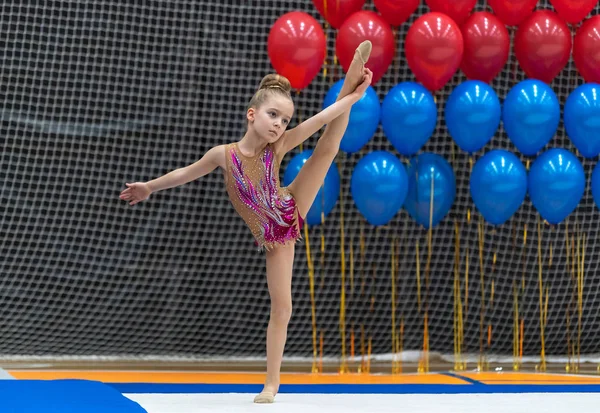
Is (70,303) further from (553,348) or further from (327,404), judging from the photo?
(553,348)

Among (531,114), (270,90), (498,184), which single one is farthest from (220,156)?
(531,114)

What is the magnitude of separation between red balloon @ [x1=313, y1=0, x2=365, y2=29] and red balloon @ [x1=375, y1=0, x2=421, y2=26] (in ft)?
0.31

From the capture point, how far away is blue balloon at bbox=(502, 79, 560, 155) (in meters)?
3.31

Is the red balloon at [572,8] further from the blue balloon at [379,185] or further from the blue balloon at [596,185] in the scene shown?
the blue balloon at [379,185]

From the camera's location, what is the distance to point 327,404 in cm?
268

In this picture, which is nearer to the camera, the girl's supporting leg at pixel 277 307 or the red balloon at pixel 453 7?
the girl's supporting leg at pixel 277 307

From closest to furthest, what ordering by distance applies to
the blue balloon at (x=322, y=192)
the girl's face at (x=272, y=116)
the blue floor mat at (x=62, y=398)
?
the blue floor mat at (x=62, y=398), the girl's face at (x=272, y=116), the blue balloon at (x=322, y=192)

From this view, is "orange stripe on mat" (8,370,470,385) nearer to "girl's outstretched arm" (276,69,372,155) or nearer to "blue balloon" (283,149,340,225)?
"blue balloon" (283,149,340,225)

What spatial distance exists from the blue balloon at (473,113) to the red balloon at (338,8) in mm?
527

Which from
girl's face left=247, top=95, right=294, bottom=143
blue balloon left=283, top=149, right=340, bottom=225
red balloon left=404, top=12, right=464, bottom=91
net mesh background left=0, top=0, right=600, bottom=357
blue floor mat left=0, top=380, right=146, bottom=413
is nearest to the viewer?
blue floor mat left=0, top=380, right=146, bottom=413

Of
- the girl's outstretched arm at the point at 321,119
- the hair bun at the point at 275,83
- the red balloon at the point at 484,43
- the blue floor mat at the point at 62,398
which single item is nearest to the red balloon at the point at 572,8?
the red balloon at the point at 484,43

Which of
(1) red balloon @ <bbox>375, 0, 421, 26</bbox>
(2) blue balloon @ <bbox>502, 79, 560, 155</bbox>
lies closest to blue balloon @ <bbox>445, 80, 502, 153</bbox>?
(2) blue balloon @ <bbox>502, 79, 560, 155</bbox>

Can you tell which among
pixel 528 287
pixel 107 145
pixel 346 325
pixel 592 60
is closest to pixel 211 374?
pixel 346 325

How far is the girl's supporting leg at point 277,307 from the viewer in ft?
9.07
